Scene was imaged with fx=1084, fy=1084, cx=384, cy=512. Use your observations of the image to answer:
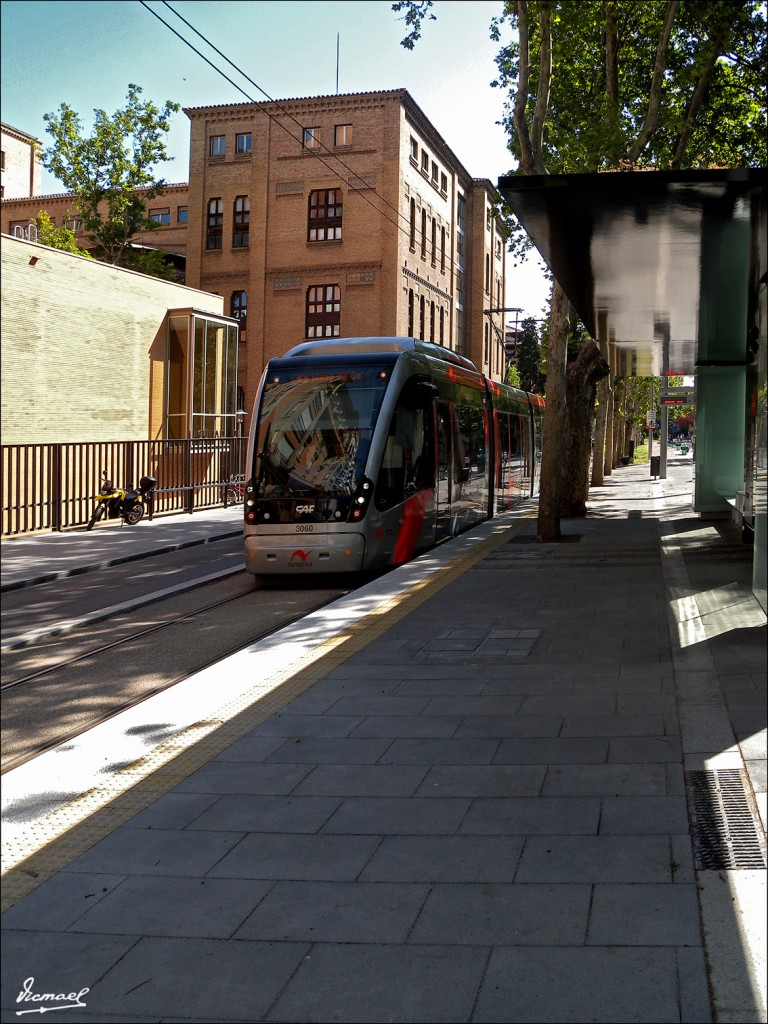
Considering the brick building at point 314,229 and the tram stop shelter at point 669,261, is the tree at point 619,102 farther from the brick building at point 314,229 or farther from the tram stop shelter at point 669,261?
the brick building at point 314,229

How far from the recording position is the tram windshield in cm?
1245

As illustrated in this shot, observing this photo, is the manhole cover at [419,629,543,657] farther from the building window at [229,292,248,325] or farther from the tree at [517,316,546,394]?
the tree at [517,316,546,394]

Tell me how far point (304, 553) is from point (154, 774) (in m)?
7.28

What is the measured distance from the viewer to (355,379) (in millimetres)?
12836

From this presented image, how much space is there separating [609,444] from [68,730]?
43764mm

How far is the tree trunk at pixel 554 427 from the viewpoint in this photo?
1719 centimetres

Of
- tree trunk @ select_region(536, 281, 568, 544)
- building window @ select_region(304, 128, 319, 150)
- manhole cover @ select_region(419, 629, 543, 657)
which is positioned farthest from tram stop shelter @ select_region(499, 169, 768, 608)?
building window @ select_region(304, 128, 319, 150)

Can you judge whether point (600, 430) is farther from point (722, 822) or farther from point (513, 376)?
point (513, 376)

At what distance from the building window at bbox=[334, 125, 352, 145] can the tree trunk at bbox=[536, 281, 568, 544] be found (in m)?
27.6

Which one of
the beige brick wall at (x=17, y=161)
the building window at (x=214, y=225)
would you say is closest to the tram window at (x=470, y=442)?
the beige brick wall at (x=17, y=161)

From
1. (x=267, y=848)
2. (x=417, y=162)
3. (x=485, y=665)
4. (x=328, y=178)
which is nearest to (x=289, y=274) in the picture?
(x=328, y=178)

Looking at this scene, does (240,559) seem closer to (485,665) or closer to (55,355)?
(485,665)

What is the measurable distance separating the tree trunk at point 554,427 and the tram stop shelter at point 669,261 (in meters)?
0.81

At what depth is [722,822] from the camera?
4.47 meters
